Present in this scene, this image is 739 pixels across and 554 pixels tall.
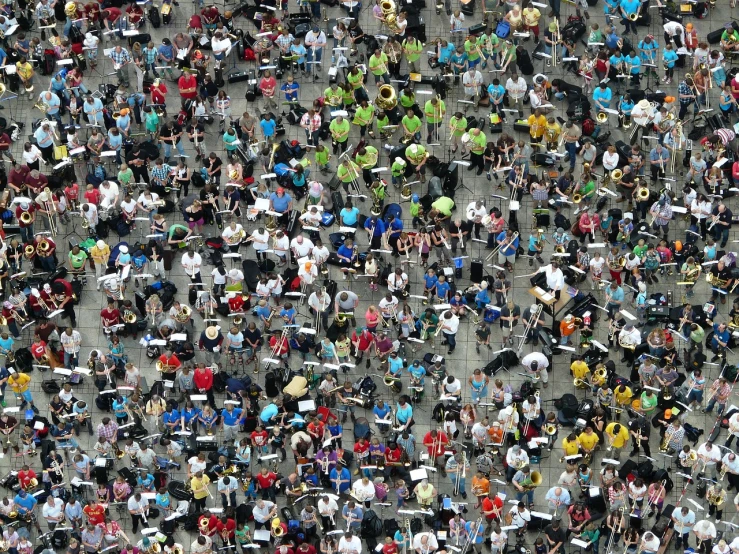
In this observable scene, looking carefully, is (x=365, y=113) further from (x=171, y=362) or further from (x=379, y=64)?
(x=171, y=362)

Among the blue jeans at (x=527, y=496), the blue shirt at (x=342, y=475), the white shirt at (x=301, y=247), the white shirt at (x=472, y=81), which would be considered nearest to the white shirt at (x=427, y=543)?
the blue shirt at (x=342, y=475)

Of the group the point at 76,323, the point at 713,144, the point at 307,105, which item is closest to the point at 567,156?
the point at 713,144

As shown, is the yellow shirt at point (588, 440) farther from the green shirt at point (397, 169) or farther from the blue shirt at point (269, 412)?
the green shirt at point (397, 169)

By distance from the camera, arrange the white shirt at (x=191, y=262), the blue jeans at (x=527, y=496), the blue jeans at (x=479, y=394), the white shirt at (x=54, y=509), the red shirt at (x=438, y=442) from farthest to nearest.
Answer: the white shirt at (x=191, y=262)
the blue jeans at (x=479, y=394)
the red shirt at (x=438, y=442)
the blue jeans at (x=527, y=496)
the white shirt at (x=54, y=509)

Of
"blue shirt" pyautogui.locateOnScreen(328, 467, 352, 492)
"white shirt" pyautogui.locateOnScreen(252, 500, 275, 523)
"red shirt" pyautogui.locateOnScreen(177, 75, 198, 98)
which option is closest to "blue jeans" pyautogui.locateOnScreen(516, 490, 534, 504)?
"blue shirt" pyautogui.locateOnScreen(328, 467, 352, 492)

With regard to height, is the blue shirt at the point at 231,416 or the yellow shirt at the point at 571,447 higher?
the blue shirt at the point at 231,416

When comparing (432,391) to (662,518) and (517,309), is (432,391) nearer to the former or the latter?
(517,309)

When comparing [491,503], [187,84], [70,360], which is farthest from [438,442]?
[187,84]

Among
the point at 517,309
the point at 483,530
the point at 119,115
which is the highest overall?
the point at 119,115
